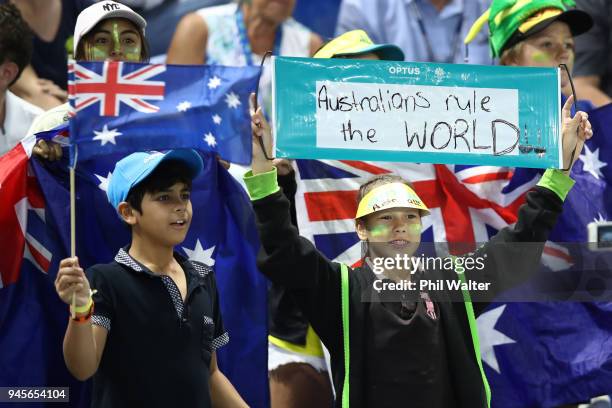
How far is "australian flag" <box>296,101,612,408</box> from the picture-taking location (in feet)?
18.1

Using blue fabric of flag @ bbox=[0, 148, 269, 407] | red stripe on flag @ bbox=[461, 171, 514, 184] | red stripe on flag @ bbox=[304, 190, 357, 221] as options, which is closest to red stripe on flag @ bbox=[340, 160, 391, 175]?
red stripe on flag @ bbox=[304, 190, 357, 221]

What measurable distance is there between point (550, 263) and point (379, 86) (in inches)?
50.3

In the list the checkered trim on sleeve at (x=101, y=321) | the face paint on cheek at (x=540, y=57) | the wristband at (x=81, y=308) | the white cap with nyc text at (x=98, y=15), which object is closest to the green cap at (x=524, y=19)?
the face paint on cheek at (x=540, y=57)

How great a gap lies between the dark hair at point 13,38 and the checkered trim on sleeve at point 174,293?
1.73 meters

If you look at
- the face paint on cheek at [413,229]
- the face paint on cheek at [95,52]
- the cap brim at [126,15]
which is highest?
the cap brim at [126,15]

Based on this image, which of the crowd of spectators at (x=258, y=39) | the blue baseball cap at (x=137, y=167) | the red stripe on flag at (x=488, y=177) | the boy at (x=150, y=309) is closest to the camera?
the boy at (x=150, y=309)

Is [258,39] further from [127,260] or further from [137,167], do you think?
[127,260]

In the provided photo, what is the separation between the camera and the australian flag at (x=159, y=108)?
4832mm

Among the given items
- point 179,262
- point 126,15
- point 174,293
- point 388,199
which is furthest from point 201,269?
point 126,15

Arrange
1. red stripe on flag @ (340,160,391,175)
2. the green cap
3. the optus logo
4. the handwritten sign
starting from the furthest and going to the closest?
the green cap → red stripe on flag @ (340,160,391,175) → the optus logo → the handwritten sign

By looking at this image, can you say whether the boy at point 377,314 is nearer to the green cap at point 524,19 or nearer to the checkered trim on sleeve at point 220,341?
the checkered trim on sleeve at point 220,341

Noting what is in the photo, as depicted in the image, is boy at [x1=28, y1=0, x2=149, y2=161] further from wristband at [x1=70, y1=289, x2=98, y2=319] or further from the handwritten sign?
wristband at [x1=70, y1=289, x2=98, y2=319]

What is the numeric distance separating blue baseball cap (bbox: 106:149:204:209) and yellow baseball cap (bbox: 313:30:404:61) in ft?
3.65

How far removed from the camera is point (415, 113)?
488 centimetres
